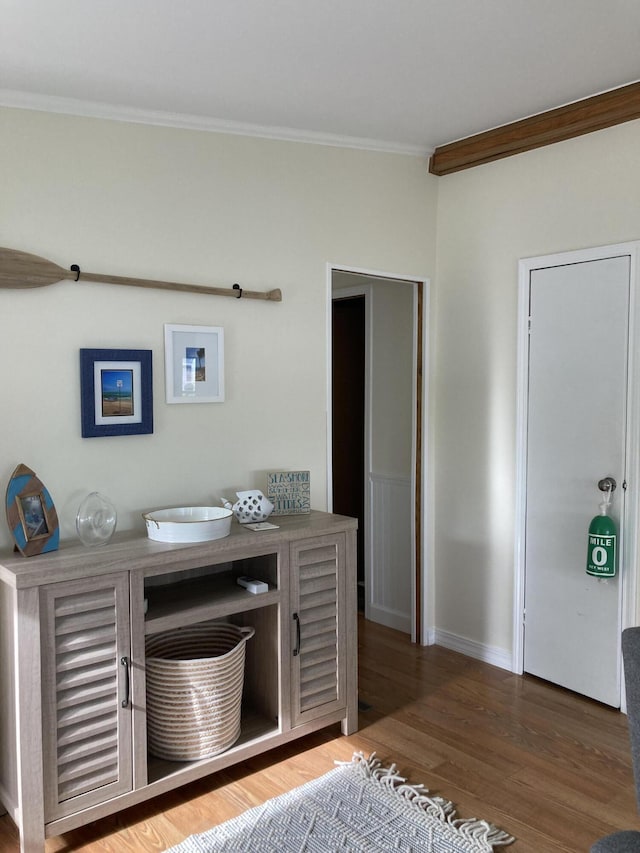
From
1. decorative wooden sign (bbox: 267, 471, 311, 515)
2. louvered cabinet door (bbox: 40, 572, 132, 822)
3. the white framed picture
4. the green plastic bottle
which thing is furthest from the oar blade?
the green plastic bottle

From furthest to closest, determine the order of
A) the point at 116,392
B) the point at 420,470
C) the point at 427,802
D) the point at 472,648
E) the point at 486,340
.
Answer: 1. the point at 420,470
2. the point at 472,648
3. the point at 486,340
4. the point at 116,392
5. the point at 427,802

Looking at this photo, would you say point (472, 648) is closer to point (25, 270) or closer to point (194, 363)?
Result: point (194, 363)

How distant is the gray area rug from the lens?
2207 millimetres

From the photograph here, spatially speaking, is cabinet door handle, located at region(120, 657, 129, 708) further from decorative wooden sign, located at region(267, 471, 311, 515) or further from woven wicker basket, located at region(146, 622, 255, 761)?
decorative wooden sign, located at region(267, 471, 311, 515)

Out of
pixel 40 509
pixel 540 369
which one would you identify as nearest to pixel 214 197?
pixel 40 509

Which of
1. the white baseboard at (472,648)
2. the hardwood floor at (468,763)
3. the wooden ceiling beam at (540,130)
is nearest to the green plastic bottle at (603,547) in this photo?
the hardwood floor at (468,763)

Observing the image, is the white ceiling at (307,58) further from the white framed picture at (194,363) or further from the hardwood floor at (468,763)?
the hardwood floor at (468,763)

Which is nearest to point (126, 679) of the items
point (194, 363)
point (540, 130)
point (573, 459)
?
point (194, 363)

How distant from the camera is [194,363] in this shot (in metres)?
2.89

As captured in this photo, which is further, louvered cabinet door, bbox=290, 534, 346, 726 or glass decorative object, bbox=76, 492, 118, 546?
louvered cabinet door, bbox=290, 534, 346, 726

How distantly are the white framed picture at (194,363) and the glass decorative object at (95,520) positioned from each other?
0.55 m

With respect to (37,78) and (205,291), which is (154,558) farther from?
(37,78)

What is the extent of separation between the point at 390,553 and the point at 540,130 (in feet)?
7.57

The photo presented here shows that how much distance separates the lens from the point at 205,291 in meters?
2.88
